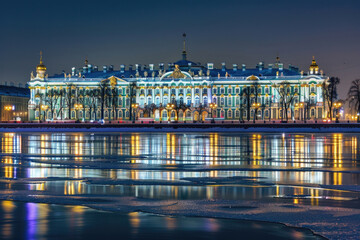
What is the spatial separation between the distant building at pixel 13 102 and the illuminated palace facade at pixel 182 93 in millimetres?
14250

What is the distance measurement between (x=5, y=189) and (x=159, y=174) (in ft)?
15.6

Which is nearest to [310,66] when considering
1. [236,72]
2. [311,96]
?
[311,96]

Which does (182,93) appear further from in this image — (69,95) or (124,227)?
(124,227)

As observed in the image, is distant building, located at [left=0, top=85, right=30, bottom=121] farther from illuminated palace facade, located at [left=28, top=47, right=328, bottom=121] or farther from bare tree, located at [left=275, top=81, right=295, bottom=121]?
bare tree, located at [left=275, top=81, right=295, bottom=121]

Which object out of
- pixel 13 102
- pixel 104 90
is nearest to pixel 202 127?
pixel 104 90

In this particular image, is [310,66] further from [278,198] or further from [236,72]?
[278,198]

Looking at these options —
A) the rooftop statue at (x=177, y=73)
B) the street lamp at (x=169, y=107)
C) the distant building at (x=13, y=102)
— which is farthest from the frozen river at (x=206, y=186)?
the distant building at (x=13, y=102)

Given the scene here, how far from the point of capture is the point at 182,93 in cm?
12562

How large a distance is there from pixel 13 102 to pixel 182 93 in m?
44.0

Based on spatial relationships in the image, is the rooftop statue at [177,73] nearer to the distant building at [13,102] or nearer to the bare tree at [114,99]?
the bare tree at [114,99]

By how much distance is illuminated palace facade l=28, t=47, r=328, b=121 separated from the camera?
119875mm

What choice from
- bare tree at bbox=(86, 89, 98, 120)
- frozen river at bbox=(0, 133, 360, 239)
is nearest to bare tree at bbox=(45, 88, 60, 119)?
bare tree at bbox=(86, 89, 98, 120)

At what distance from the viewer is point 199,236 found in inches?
390

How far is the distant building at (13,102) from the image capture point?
141000 millimetres
